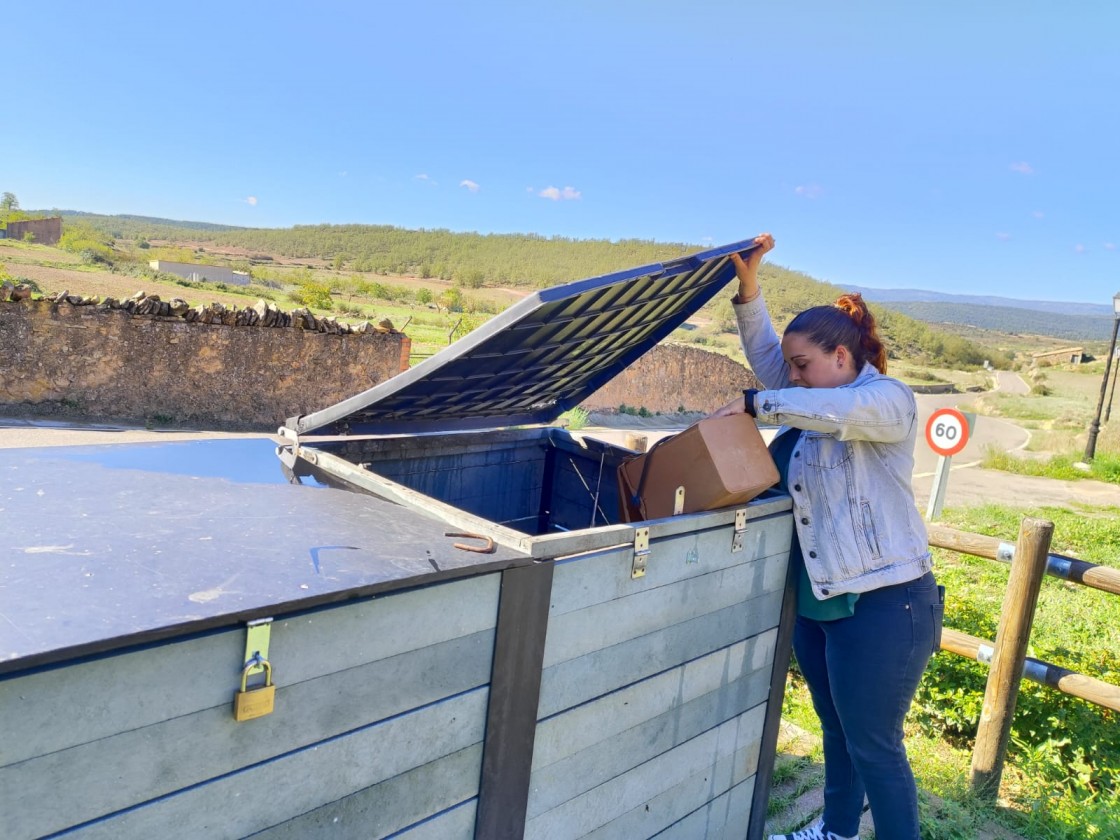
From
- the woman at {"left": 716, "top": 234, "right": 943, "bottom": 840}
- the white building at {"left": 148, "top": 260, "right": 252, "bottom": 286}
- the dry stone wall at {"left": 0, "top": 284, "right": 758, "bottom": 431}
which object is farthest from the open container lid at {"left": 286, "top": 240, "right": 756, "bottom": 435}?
the white building at {"left": 148, "top": 260, "right": 252, "bottom": 286}

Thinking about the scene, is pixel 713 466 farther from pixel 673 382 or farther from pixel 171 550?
pixel 673 382

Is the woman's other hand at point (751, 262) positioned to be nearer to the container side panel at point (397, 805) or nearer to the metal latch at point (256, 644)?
the container side panel at point (397, 805)

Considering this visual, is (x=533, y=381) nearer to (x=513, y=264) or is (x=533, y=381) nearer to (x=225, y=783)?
(x=225, y=783)

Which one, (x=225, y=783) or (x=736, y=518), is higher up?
(x=736, y=518)

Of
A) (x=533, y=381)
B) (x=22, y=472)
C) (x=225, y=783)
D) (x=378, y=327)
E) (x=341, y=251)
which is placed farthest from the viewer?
(x=341, y=251)

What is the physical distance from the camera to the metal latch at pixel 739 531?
2.47 metres

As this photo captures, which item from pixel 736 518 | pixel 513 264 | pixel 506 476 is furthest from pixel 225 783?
pixel 513 264

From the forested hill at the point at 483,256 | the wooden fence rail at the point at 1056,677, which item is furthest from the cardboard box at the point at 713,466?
the forested hill at the point at 483,256

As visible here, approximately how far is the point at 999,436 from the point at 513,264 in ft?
225

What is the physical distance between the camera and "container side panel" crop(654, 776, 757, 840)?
2.58 metres

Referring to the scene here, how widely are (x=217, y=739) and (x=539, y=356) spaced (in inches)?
74.2

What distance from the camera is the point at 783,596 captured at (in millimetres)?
2781

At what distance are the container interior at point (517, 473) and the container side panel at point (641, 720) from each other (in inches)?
34.0

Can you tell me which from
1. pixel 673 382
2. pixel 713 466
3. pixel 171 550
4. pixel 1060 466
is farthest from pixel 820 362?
pixel 673 382
